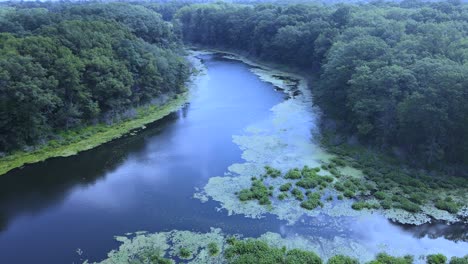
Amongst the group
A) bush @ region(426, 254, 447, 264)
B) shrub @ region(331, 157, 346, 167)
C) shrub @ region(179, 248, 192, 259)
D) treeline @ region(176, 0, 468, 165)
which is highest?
treeline @ region(176, 0, 468, 165)

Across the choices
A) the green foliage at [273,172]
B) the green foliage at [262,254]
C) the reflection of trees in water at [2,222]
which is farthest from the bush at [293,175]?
the reflection of trees in water at [2,222]

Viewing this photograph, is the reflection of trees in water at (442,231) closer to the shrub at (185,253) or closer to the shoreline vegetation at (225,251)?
the shoreline vegetation at (225,251)

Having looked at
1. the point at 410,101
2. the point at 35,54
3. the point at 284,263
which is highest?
the point at 410,101

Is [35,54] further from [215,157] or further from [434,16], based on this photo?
[434,16]

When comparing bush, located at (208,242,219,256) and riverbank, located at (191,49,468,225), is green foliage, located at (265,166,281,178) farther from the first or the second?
bush, located at (208,242,219,256)

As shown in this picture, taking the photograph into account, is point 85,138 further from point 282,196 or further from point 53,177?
point 282,196

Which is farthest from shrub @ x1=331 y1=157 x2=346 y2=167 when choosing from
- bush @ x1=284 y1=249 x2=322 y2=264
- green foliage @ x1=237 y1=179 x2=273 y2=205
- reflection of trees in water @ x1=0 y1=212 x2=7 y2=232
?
reflection of trees in water @ x1=0 y1=212 x2=7 y2=232

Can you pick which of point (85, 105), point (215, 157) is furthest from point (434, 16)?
point (85, 105)
